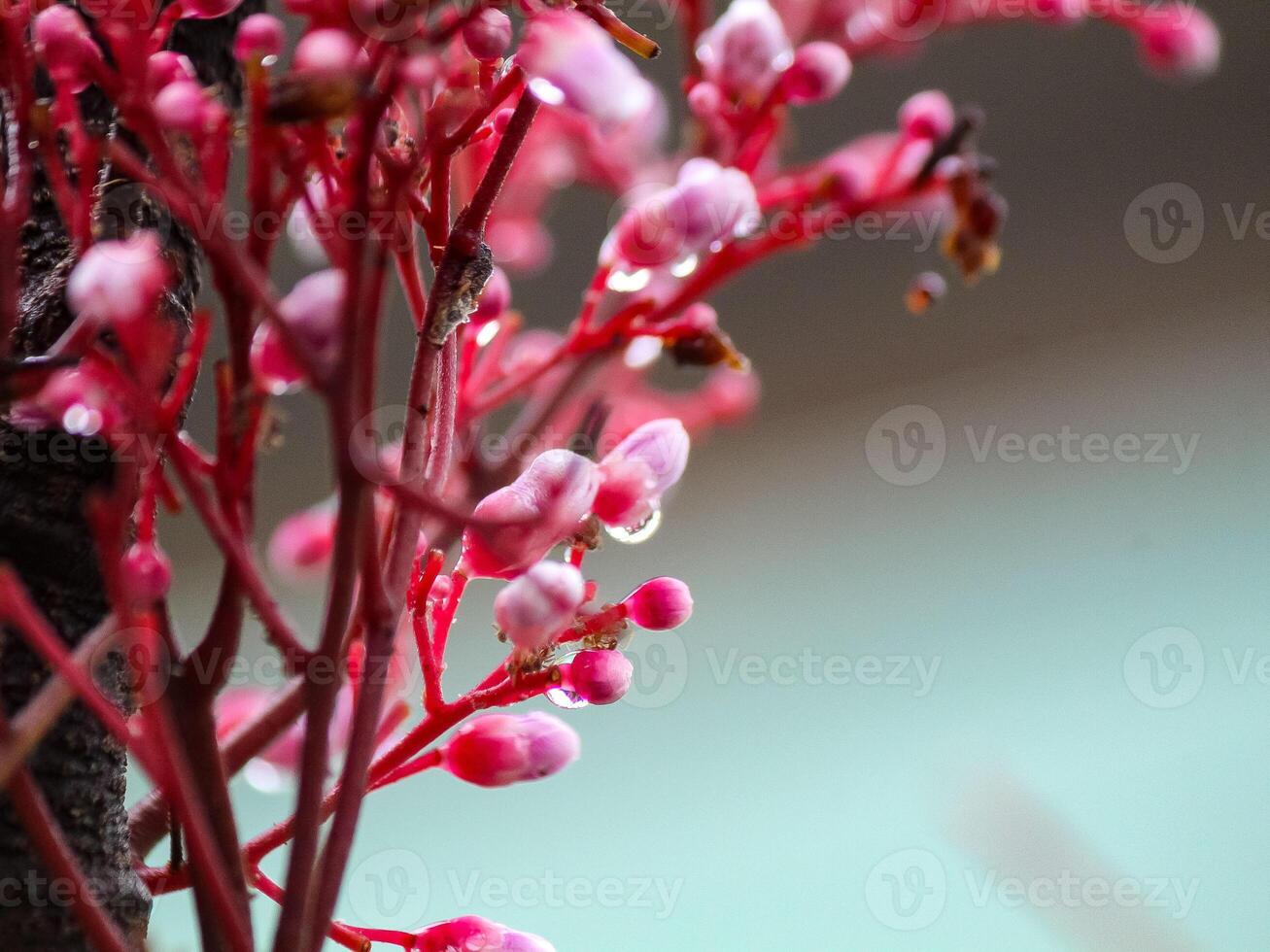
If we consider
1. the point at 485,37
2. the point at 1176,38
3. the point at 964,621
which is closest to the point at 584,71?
the point at 485,37

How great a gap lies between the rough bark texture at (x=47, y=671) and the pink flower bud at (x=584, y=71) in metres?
0.15

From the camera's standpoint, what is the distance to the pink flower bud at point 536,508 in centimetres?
31

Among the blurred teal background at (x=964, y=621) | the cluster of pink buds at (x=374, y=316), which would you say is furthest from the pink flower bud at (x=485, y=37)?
the blurred teal background at (x=964, y=621)

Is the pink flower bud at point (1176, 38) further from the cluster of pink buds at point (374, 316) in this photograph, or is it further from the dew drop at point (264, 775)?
the dew drop at point (264, 775)

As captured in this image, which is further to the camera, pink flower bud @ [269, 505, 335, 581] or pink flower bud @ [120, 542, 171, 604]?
pink flower bud @ [269, 505, 335, 581]

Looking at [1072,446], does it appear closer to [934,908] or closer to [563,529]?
[934,908]

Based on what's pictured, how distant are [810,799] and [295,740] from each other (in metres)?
0.64

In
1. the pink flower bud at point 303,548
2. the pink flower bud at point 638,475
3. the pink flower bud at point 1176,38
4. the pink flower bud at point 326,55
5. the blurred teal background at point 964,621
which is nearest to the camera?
the pink flower bud at point 326,55

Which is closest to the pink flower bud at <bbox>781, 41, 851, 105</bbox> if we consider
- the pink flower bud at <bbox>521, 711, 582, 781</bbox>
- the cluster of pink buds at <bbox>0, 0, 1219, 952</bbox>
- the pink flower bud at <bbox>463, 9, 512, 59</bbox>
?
the cluster of pink buds at <bbox>0, 0, 1219, 952</bbox>

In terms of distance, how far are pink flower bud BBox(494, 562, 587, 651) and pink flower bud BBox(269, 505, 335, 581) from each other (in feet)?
1.00

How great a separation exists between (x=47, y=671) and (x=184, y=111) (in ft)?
0.52

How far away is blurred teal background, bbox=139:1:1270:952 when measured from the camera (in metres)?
0.88

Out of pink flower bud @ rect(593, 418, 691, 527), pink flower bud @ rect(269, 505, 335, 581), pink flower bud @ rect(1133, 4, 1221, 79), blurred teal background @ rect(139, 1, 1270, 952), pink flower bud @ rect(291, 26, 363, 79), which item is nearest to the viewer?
pink flower bud @ rect(291, 26, 363, 79)

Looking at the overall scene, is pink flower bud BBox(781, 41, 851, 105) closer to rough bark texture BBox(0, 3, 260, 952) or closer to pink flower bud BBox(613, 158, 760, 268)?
pink flower bud BBox(613, 158, 760, 268)
